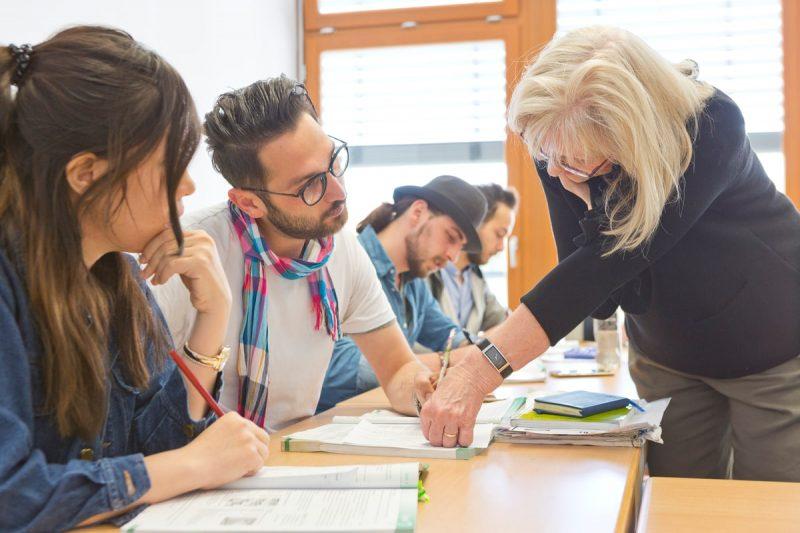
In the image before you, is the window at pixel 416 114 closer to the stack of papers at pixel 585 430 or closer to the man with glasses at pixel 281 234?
the man with glasses at pixel 281 234

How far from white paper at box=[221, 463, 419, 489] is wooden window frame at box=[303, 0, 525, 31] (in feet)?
13.5

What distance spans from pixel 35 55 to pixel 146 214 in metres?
0.24

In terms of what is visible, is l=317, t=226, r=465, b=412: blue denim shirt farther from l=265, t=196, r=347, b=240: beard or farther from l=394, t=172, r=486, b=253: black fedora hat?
l=265, t=196, r=347, b=240: beard

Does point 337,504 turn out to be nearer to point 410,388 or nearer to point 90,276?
point 90,276

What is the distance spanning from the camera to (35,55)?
109 centimetres

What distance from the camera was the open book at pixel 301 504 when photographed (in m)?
0.98

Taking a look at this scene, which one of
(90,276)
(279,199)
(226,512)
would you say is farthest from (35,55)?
(279,199)

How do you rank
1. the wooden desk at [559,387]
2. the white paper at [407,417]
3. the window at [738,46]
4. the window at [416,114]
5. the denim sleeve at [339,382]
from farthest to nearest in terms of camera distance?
1. the window at [416,114]
2. the window at [738,46]
3. the denim sleeve at [339,382]
4. the wooden desk at [559,387]
5. the white paper at [407,417]

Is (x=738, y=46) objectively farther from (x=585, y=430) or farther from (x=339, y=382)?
(x=585, y=430)

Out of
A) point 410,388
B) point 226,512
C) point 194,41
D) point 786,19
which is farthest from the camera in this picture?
point 786,19

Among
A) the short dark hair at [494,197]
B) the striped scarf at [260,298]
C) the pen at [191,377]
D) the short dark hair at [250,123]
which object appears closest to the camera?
the pen at [191,377]

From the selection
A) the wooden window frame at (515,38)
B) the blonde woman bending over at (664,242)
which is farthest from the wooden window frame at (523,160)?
the blonde woman bending over at (664,242)

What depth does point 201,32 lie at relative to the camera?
4.05 metres

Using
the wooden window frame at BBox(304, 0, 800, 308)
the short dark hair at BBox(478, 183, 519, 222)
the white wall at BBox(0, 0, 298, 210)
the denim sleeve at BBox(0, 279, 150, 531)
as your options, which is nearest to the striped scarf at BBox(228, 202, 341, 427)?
the denim sleeve at BBox(0, 279, 150, 531)
